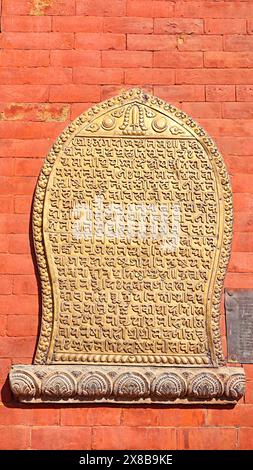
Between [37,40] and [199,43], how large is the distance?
1159 millimetres

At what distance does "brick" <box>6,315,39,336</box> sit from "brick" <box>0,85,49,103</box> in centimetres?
150

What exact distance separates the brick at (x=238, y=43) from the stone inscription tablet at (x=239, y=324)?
1.74 m

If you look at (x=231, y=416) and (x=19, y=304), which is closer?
(x=231, y=416)

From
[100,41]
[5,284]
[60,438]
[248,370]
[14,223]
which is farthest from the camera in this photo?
[100,41]

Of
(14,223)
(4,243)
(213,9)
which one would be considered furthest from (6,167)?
(213,9)

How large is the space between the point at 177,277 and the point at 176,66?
5.00ft

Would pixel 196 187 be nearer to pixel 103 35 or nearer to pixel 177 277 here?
pixel 177 277

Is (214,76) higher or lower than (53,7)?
lower

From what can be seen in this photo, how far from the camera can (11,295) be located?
3943 millimetres

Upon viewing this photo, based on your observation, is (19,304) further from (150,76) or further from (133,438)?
(150,76)

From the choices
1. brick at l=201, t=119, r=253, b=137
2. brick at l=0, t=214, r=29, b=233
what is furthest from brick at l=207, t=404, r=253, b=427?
brick at l=201, t=119, r=253, b=137

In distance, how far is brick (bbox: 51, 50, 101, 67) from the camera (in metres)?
4.36

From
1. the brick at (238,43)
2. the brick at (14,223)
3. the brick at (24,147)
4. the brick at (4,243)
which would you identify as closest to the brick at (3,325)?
the brick at (4,243)

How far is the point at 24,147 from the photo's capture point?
4.20 metres
